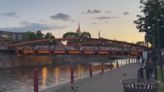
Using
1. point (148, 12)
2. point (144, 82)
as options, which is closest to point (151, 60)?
point (148, 12)

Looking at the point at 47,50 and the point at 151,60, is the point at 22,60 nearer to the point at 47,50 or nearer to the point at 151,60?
the point at 47,50

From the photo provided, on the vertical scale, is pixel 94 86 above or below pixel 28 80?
above

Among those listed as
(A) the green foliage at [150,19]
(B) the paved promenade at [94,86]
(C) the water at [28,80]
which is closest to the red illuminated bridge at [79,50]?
(C) the water at [28,80]

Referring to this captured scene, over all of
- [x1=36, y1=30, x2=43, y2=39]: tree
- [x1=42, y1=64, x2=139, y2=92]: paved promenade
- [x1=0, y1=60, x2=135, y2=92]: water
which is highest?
[x1=36, y1=30, x2=43, y2=39]: tree

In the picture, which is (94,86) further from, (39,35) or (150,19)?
(39,35)

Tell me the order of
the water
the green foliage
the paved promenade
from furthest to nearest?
the water → the green foliage → the paved promenade

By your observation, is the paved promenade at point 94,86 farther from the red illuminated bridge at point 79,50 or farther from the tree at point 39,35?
the tree at point 39,35

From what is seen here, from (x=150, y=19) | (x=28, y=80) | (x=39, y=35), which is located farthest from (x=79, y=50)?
(x=150, y=19)

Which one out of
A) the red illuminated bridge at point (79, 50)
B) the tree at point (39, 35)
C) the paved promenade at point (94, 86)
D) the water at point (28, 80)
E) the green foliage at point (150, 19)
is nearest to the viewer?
the paved promenade at point (94, 86)

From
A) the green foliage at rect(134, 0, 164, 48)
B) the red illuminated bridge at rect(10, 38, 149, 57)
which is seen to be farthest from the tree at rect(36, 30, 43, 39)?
the green foliage at rect(134, 0, 164, 48)

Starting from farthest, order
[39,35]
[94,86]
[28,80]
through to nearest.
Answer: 1. [39,35]
2. [28,80]
3. [94,86]

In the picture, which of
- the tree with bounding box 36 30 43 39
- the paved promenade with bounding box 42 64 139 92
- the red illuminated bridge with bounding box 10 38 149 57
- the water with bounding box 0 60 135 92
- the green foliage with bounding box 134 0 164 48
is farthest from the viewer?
the tree with bounding box 36 30 43 39

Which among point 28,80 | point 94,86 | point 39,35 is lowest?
point 28,80

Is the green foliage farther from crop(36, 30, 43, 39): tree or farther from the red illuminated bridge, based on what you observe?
crop(36, 30, 43, 39): tree
